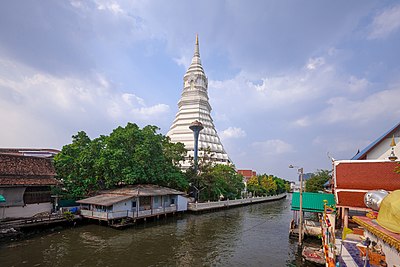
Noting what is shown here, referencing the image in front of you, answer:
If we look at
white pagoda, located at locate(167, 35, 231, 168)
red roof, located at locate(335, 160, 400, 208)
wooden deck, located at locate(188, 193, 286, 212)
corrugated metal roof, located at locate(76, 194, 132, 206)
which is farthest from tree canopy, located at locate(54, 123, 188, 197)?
white pagoda, located at locate(167, 35, 231, 168)

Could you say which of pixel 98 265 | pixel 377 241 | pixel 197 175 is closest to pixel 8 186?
pixel 98 265

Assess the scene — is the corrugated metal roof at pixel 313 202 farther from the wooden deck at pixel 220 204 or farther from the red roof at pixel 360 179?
the wooden deck at pixel 220 204

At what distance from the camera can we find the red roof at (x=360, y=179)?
51.1ft

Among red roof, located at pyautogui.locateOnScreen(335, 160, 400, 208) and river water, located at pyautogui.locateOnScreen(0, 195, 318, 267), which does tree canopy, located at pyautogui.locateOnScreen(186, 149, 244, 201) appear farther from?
red roof, located at pyautogui.locateOnScreen(335, 160, 400, 208)

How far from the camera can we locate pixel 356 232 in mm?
15945

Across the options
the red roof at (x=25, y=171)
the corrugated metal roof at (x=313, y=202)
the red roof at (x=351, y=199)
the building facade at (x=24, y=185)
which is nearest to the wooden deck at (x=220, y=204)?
the corrugated metal roof at (x=313, y=202)

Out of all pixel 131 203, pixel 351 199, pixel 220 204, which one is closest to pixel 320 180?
pixel 220 204

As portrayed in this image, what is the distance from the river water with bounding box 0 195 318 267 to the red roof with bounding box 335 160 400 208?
5354 mm

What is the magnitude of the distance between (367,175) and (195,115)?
4038 centimetres

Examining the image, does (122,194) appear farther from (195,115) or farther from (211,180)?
(195,115)

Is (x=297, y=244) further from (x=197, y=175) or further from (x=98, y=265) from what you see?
(x=197, y=175)

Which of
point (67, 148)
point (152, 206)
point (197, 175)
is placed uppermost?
point (67, 148)

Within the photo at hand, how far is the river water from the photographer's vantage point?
45.1 feet

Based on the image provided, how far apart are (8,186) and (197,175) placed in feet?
75.2
